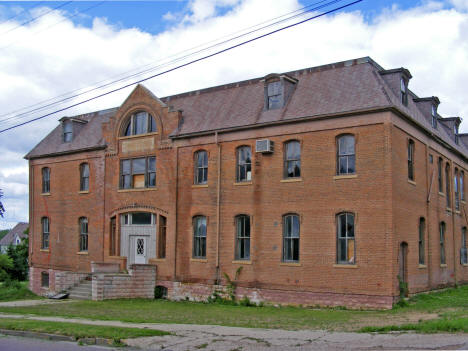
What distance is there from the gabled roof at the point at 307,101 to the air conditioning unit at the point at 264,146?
0.82m

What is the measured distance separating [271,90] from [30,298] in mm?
17436

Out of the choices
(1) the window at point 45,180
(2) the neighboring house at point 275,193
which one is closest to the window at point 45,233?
(2) the neighboring house at point 275,193

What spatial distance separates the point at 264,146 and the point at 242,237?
13.9ft

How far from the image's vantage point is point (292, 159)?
23.5m

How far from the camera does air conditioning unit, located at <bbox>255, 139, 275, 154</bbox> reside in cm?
2366

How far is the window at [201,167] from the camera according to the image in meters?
26.5

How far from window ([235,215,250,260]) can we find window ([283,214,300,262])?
6.46ft

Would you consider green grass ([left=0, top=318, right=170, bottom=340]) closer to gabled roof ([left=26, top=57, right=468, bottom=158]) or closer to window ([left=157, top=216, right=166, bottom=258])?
window ([left=157, top=216, right=166, bottom=258])

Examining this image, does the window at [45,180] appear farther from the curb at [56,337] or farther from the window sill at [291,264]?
the curb at [56,337]

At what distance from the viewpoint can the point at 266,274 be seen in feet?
77.6

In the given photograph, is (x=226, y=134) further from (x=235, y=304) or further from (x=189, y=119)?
(x=235, y=304)

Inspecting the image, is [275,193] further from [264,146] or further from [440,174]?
[440,174]

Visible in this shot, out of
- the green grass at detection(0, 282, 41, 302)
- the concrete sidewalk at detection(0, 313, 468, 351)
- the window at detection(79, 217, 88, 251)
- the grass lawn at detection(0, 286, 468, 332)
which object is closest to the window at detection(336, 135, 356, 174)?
the grass lawn at detection(0, 286, 468, 332)

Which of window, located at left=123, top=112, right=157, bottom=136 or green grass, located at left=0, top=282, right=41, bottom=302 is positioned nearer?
window, located at left=123, top=112, right=157, bottom=136
